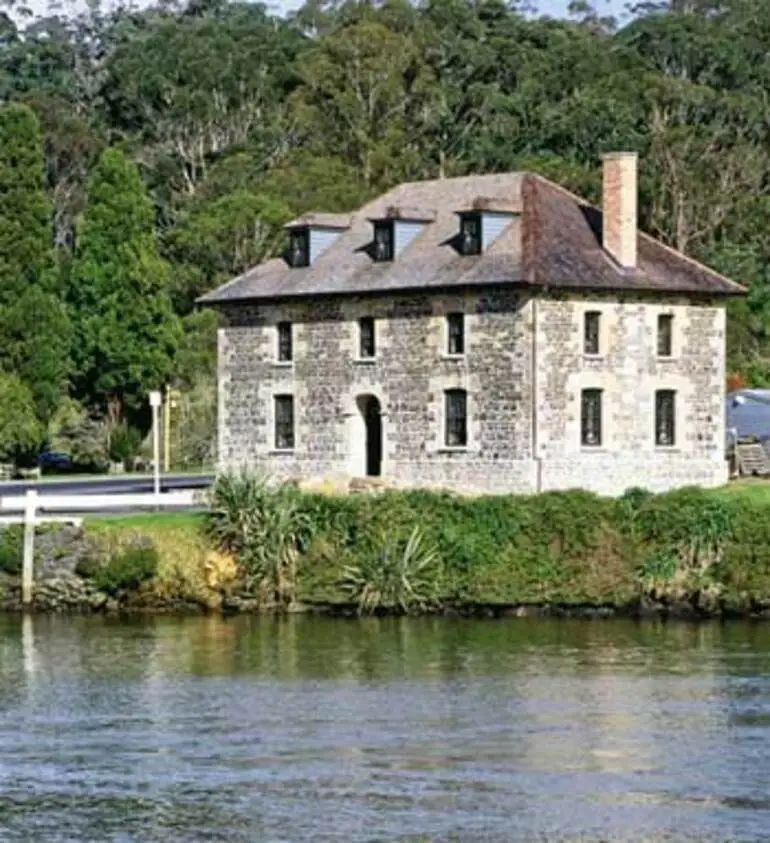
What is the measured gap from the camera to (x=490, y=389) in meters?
60.3

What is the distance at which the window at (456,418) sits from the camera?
6081 cm

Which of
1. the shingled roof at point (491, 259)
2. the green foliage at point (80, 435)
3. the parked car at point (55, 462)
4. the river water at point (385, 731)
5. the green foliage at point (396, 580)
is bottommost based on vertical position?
the river water at point (385, 731)

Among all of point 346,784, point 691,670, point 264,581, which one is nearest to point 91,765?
point 346,784

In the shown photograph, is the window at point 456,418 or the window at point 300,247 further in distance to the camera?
the window at point 300,247

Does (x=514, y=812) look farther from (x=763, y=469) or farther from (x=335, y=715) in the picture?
(x=763, y=469)

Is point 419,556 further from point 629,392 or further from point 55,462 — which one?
point 55,462

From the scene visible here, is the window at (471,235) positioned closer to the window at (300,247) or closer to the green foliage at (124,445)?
the window at (300,247)

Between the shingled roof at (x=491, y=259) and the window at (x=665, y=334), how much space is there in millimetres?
748

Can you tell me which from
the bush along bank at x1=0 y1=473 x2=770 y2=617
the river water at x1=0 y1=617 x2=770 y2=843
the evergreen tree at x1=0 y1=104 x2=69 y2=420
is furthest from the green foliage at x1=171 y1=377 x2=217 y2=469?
the river water at x1=0 y1=617 x2=770 y2=843

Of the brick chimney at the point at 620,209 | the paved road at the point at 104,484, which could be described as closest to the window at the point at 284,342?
the paved road at the point at 104,484

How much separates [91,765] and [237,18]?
10915 cm

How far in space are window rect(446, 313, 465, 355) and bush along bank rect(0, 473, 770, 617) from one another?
233 inches

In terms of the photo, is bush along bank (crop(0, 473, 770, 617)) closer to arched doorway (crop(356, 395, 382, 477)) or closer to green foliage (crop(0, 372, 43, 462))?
arched doorway (crop(356, 395, 382, 477))

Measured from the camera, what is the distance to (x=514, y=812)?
106 feet
